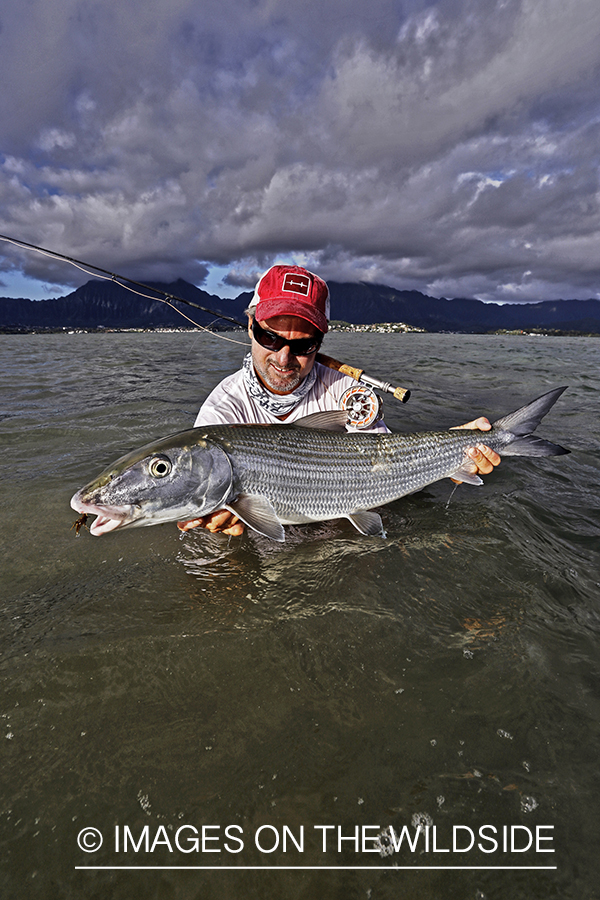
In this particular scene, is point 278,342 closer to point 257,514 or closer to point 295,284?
point 295,284

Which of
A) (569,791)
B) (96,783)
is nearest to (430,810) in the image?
(569,791)

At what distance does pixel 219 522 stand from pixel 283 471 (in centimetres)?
87

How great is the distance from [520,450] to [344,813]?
4.84 m

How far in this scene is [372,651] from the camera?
3184 millimetres

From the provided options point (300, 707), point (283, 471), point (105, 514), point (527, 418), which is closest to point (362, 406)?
point (283, 471)

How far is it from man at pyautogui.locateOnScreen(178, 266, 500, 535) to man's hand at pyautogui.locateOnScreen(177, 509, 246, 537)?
0.01 metres

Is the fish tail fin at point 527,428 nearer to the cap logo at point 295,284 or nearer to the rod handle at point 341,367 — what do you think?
the rod handle at point 341,367

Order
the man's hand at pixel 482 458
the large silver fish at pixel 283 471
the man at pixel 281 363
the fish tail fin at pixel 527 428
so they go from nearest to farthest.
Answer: the large silver fish at pixel 283 471 → the man at pixel 281 363 → the man's hand at pixel 482 458 → the fish tail fin at pixel 527 428

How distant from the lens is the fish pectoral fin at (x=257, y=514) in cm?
392

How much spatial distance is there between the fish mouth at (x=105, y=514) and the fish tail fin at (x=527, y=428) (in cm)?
479

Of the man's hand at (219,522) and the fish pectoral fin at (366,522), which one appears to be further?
the fish pectoral fin at (366,522)

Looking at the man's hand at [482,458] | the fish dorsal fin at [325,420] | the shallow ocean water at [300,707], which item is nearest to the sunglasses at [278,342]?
the fish dorsal fin at [325,420]

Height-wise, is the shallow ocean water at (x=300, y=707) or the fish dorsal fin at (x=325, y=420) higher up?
the fish dorsal fin at (x=325, y=420)

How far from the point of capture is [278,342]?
501cm
